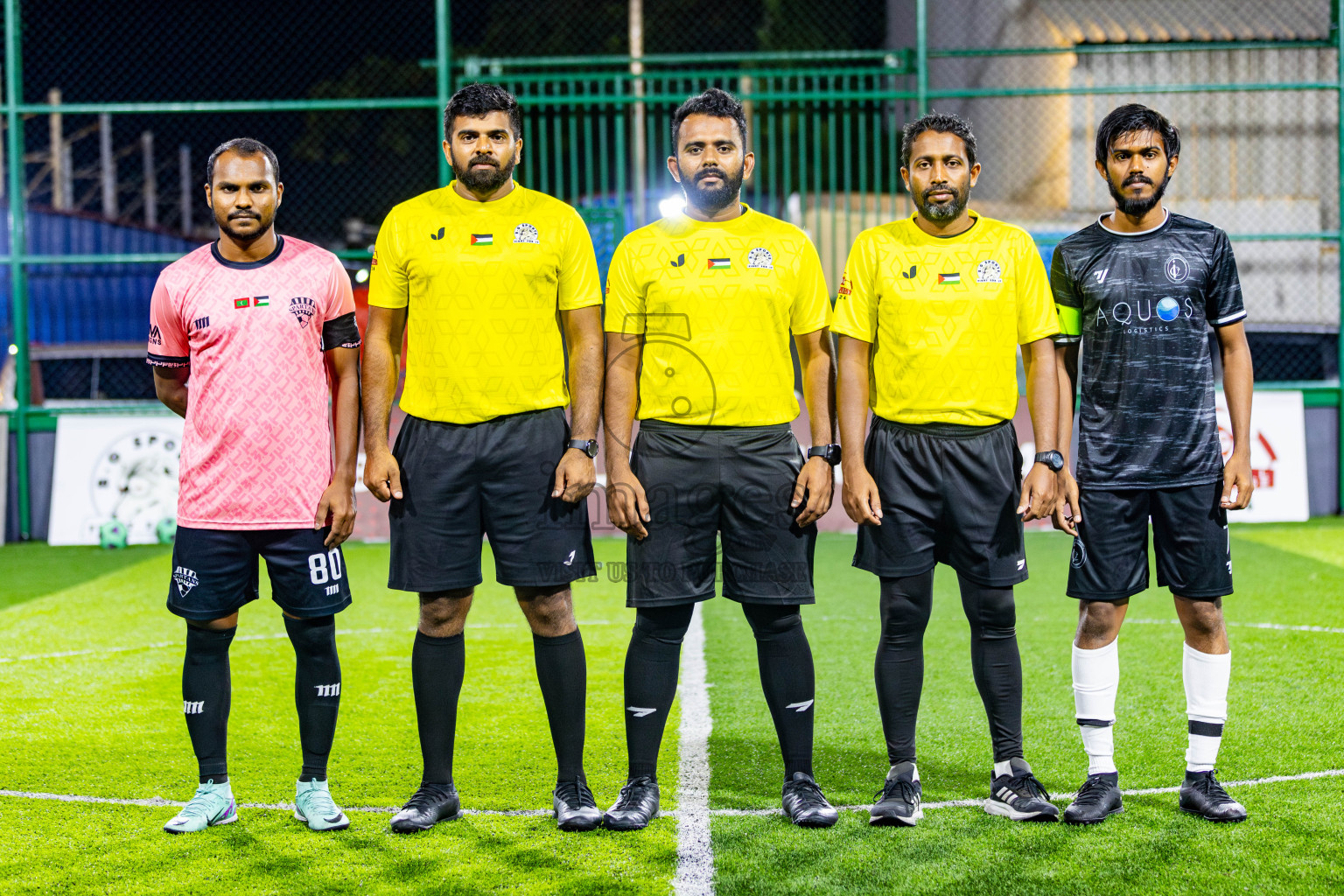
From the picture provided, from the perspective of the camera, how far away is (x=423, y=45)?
94.6ft

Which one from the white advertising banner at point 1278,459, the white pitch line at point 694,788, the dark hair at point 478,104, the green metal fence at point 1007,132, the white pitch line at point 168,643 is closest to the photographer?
the white pitch line at point 694,788

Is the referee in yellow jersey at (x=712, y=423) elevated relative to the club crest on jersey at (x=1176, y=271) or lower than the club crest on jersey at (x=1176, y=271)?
lower

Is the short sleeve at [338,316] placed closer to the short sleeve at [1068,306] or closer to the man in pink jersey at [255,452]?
the man in pink jersey at [255,452]

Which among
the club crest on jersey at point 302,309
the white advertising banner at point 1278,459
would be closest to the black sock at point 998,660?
the club crest on jersey at point 302,309

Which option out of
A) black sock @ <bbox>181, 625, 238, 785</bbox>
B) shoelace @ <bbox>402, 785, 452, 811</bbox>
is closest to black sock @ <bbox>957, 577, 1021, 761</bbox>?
shoelace @ <bbox>402, 785, 452, 811</bbox>

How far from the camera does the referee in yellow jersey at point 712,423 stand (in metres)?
3.71

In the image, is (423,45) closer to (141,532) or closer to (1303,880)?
(141,532)

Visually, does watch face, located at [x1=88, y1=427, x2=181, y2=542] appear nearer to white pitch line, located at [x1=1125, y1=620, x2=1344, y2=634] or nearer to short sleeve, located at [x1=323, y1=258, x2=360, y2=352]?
short sleeve, located at [x1=323, y1=258, x2=360, y2=352]

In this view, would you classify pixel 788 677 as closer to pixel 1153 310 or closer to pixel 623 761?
pixel 623 761

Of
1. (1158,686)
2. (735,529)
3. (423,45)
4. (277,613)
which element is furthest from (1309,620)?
(423,45)

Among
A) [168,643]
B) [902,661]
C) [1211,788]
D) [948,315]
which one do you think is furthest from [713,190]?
[168,643]

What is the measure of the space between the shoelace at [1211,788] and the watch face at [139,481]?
8.56m

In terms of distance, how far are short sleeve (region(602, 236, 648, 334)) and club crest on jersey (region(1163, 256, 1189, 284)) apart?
1538 millimetres

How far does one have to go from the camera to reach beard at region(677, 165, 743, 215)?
3727mm
